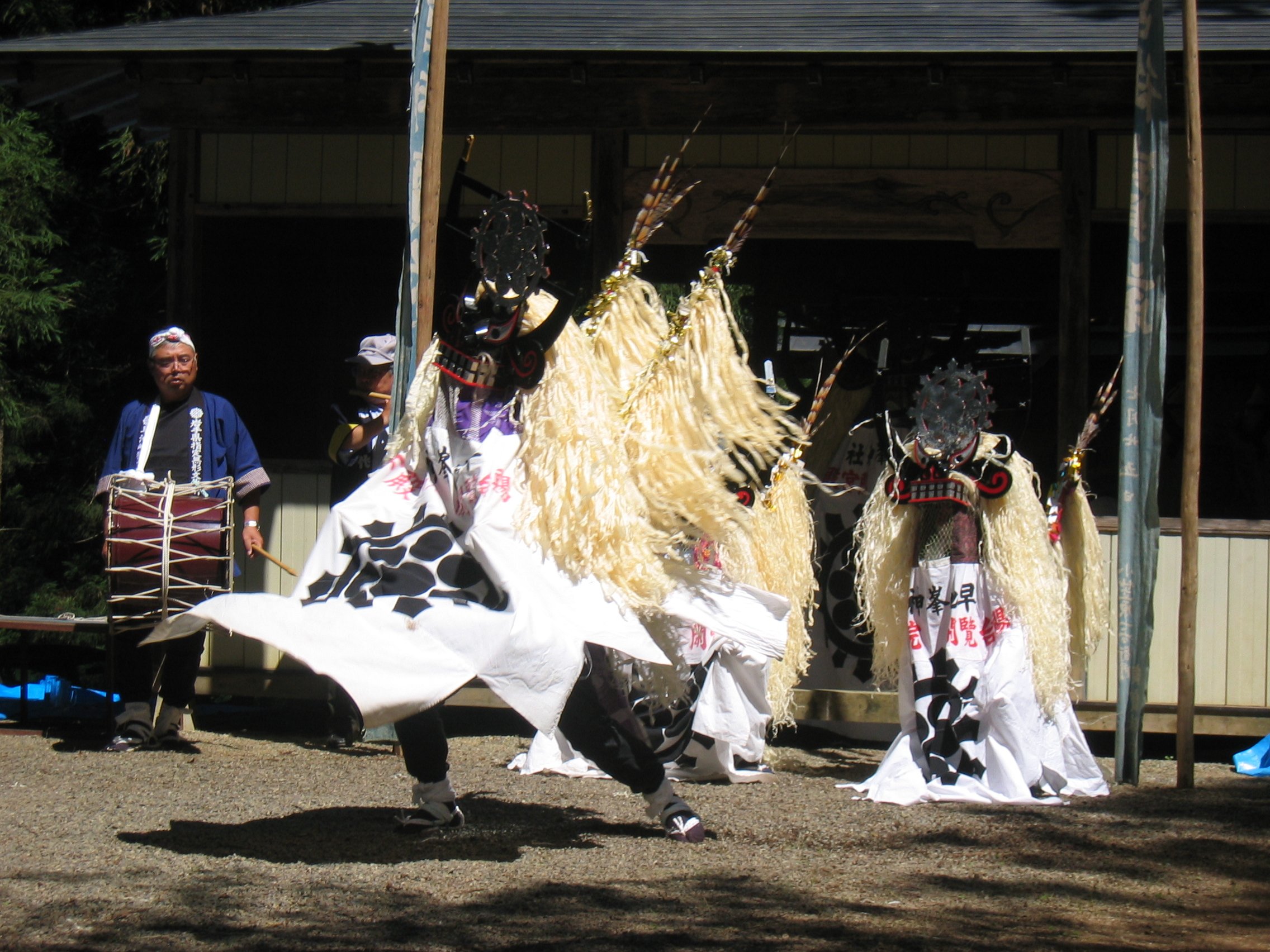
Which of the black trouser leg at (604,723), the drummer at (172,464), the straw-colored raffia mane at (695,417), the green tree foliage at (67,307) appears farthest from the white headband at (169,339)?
the green tree foliage at (67,307)

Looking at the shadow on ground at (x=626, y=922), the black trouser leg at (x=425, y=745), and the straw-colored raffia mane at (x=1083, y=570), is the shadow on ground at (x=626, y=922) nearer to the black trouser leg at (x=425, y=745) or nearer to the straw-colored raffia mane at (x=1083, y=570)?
the black trouser leg at (x=425, y=745)

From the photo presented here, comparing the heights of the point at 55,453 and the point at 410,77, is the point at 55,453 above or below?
below

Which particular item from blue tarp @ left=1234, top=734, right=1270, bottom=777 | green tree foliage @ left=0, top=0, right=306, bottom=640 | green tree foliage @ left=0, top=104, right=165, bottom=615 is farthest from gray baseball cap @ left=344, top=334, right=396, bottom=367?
green tree foliage @ left=0, top=104, right=165, bottom=615

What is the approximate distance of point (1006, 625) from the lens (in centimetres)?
530

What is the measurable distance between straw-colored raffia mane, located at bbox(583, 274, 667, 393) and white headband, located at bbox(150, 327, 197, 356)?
8.32 ft

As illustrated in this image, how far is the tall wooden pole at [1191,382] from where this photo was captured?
5.33 m

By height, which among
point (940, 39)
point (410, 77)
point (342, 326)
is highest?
point (940, 39)

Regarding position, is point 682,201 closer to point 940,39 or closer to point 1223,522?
point 940,39

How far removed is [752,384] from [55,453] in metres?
9.79

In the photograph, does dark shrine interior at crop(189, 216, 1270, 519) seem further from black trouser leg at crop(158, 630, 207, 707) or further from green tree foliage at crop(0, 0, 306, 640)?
green tree foliage at crop(0, 0, 306, 640)

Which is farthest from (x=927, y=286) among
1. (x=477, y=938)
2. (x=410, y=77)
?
(x=477, y=938)

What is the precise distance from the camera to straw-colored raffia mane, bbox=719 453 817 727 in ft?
18.6

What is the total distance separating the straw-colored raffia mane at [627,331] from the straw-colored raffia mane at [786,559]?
1391mm

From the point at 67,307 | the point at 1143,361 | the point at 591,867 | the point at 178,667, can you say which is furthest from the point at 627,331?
the point at 67,307
